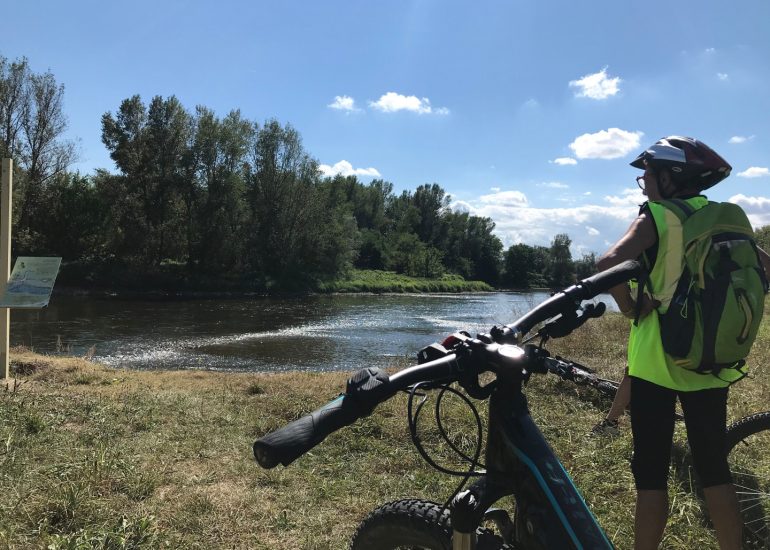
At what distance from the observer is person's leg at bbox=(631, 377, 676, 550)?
193 cm

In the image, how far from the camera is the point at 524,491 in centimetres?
128

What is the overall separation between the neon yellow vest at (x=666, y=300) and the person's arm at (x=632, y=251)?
25mm

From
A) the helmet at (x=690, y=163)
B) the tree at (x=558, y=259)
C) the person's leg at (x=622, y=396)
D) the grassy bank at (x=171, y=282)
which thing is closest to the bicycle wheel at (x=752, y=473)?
the person's leg at (x=622, y=396)

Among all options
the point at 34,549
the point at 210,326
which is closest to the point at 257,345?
the point at 210,326

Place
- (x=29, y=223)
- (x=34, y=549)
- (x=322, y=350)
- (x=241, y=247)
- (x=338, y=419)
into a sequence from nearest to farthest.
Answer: (x=338, y=419) < (x=34, y=549) < (x=322, y=350) < (x=29, y=223) < (x=241, y=247)

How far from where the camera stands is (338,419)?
43.6 inches

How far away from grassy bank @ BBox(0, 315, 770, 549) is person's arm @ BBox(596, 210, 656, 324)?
63.1 inches

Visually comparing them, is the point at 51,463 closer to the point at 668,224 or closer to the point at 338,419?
the point at 338,419

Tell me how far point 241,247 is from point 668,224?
40.1 metres

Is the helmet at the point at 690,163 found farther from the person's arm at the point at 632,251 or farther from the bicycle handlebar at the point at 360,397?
the bicycle handlebar at the point at 360,397

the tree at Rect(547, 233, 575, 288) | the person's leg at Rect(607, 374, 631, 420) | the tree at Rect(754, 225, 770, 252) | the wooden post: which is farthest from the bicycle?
the tree at Rect(547, 233, 575, 288)

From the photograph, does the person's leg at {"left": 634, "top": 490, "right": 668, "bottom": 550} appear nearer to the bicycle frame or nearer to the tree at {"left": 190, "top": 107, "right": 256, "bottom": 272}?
the bicycle frame

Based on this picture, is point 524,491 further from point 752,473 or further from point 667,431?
point 752,473

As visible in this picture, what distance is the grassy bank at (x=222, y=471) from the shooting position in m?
2.74
